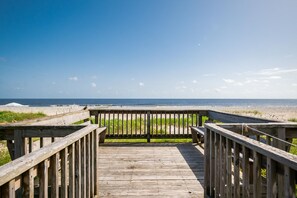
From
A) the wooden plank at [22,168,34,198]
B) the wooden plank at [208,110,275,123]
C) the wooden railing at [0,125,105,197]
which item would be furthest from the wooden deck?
the wooden plank at [22,168,34,198]

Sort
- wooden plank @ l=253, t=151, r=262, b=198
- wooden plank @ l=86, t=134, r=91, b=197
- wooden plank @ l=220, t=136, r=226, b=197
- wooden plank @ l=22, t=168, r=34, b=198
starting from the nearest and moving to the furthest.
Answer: wooden plank @ l=22, t=168, r=34, b=198, wooden plank @ l=253, t=151, r=262, b=198, wooden plank @ l=220, t=136, r=226, b=197, wooden plank @ l=86, t=134, r=91, b=197

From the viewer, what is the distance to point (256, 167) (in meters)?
1.81

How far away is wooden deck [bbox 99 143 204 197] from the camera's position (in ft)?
11.0

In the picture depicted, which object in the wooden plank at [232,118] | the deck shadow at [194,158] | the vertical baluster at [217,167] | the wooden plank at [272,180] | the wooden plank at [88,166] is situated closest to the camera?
the wooden plank at [272,180]

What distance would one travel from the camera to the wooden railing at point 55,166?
1287 millimetres

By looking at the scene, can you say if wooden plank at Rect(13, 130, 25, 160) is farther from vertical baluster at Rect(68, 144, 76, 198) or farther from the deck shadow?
the deck shadow

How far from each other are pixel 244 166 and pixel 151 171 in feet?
8.14

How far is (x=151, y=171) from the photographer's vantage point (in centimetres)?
425

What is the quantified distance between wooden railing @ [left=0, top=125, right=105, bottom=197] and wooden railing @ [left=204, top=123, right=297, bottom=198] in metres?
1.47

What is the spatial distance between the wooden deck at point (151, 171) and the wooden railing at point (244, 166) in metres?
0.69

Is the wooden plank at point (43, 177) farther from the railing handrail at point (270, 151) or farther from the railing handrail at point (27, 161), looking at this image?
the railing handrail at point (270, 151)

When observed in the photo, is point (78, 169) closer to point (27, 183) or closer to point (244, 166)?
point (27, 183)

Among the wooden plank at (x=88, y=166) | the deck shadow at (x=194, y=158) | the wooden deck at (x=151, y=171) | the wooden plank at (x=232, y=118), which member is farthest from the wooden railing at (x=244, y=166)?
the wooden plank at (x=88, y=166)

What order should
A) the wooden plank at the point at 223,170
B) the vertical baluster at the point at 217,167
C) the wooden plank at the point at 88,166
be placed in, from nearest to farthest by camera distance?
the wooden plank at the point at 223,170 → the vertical baluster at the point at 217,167 → the wooden plank at the point at 88,166
